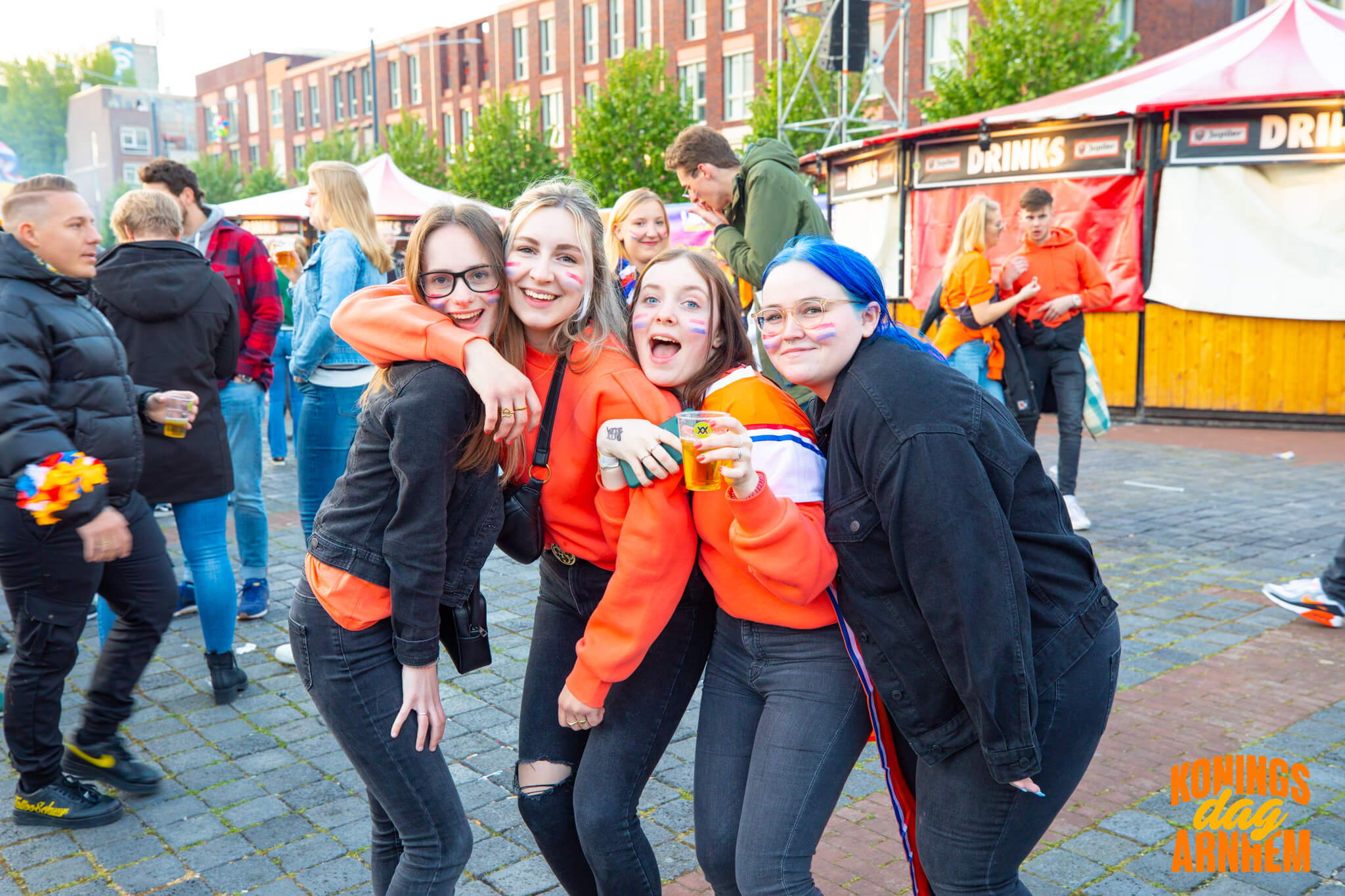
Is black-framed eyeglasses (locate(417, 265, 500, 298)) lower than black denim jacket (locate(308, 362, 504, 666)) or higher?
higher

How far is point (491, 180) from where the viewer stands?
33688 millimetres

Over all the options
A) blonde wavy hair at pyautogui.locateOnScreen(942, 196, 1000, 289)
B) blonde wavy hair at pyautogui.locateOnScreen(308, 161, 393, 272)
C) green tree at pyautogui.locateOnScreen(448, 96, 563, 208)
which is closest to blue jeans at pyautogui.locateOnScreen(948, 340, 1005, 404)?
blonde wavy hair at pyautogui.locateOnScreen(942, 196, 1000, 289)

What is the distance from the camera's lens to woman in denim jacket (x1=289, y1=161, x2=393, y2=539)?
496 centimetres

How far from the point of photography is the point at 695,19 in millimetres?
38625

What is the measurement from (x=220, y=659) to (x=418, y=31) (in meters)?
57.1

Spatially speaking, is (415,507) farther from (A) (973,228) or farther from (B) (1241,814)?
(A) (973,228)

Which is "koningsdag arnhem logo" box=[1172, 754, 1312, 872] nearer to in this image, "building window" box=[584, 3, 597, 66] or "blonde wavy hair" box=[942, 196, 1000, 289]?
"blonde wavy hair" box=[942, 196, 1000, 289]

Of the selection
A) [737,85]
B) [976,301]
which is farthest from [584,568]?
[737,85]

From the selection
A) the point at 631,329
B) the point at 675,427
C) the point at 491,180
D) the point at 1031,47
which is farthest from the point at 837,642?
the point at 491,180

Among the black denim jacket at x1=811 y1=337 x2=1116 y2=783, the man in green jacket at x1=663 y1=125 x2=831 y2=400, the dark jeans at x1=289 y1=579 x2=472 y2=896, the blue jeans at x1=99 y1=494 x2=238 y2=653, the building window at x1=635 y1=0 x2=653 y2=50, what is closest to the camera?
the black denim jacket at x1=811 y1=337 x2=1116 y2=783

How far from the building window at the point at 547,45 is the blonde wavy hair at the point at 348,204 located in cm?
4279

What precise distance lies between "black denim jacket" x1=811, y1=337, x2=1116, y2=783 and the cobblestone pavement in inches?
49.8

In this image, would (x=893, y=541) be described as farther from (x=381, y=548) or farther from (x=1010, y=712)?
(x=381, y=548)

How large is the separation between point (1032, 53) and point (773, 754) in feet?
72.7
